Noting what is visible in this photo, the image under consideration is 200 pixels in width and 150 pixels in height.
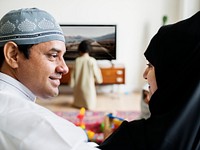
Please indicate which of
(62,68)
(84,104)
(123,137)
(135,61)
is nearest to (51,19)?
(62,68)

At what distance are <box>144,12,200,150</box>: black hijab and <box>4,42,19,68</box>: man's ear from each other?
482mm

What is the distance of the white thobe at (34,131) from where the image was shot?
0.82m

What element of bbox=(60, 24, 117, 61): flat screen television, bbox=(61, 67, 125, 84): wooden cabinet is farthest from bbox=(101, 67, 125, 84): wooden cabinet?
bbox=(60, 24, 117, 61): flat screen television

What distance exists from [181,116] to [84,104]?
157 inches

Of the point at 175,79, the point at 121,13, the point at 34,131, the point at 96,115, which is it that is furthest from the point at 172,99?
the point at 121,13

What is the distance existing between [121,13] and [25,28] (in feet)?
16.1

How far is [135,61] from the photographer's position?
5.93 metres

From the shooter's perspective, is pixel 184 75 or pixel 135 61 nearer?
pixel 184 75

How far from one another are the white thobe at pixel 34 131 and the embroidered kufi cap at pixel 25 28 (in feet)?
0.80

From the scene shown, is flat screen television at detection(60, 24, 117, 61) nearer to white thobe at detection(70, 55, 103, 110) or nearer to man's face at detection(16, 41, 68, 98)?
white thobe at detection(70, 55, 103, 110)

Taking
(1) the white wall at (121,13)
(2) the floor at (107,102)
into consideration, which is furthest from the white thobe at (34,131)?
(1) the white wall at (121,13)

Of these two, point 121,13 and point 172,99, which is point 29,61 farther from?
point 121,13

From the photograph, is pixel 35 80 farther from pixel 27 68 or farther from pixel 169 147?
pixel 169 147

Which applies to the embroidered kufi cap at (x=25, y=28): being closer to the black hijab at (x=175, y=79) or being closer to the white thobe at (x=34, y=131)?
the white thobe at (x=34, y=131)
